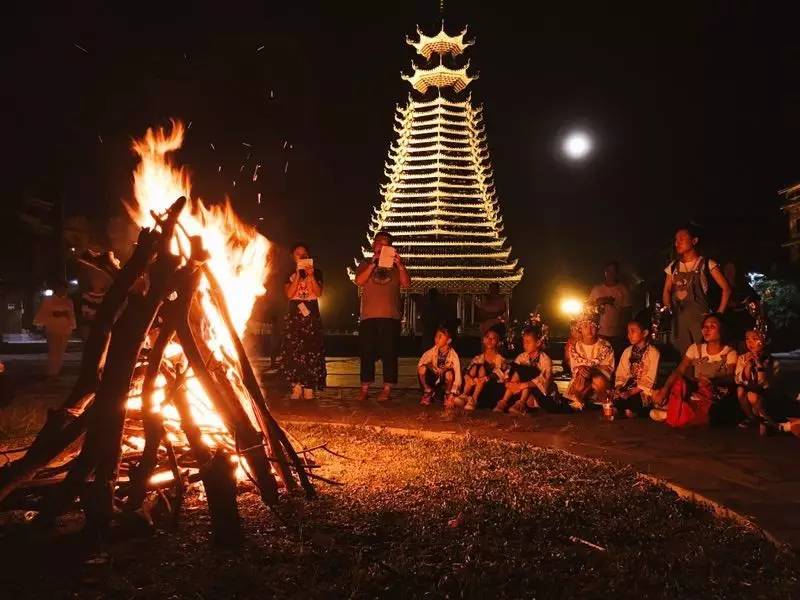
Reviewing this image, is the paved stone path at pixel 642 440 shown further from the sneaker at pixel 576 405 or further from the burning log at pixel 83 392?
the burning log at pixel 83 392

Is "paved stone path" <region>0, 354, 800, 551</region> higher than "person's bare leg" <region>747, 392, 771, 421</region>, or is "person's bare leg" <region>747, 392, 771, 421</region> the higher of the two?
"person's bare leg" <region>747, 392, 771, 421</region>

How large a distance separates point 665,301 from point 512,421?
2.46 metres

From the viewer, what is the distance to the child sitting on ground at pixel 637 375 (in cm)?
741

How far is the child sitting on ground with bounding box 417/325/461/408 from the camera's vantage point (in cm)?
823

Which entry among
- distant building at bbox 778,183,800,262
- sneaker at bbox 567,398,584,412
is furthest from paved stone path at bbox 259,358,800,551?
distant building at bbox 778,183,800,262

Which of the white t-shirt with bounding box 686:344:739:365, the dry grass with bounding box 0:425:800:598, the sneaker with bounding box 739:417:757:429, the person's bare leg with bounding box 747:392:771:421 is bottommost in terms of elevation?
the dry grass with bounding box 0:425:800:598

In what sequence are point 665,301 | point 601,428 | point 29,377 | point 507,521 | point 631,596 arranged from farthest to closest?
1. point 29,377
2. point 665,301
3. point 601,428
4. point 507,521
5. point 631,596

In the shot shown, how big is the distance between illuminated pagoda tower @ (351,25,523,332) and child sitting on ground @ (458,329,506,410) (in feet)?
104

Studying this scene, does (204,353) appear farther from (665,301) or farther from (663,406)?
(665,301)

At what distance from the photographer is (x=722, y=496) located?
4.00 m

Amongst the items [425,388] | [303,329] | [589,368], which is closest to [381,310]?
[303,329]

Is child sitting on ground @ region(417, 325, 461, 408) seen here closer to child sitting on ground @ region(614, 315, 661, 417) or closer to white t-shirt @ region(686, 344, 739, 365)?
child sitting on ground @ region(614, 315, 661, 417)

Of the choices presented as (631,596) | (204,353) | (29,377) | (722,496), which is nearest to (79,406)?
(204,353)

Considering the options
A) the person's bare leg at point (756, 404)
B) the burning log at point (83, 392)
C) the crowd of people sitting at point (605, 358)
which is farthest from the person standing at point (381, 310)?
the burning log at point (83, 392)
